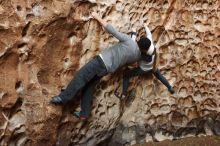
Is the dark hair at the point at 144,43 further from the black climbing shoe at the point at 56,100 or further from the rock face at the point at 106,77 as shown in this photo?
the black climbing shoe at the point at 56,100

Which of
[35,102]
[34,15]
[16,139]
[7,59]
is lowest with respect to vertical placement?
[16,139]

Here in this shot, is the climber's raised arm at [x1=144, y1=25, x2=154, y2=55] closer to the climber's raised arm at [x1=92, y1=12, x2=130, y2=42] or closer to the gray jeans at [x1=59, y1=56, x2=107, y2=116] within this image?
the climber's raised arm at [x1=92, y1=12, x2=130, y2=42]

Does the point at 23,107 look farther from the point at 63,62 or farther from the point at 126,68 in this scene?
the point at 126,68

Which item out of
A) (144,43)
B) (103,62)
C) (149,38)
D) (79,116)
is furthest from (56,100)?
(149,38)

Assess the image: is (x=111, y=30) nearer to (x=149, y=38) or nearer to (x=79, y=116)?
(x=149, y=38)

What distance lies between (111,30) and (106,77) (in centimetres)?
71

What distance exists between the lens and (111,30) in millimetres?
5316

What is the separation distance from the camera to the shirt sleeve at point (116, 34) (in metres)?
5.32

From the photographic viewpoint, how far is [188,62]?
6465mm

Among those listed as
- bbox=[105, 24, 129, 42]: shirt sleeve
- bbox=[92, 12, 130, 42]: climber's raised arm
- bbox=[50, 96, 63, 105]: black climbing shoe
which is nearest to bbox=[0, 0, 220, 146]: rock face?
bbox=[50, 96, 63, 105]: black climbing shoe

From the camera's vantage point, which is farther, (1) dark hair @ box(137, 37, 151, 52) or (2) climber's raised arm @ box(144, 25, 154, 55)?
(2) climber's raised arm @ box(144, 25, 154, 55)

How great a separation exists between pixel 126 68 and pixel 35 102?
3.81ft

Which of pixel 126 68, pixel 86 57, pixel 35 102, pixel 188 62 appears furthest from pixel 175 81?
pixel 35 102

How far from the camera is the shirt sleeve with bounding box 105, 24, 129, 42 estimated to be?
17.4 ft
